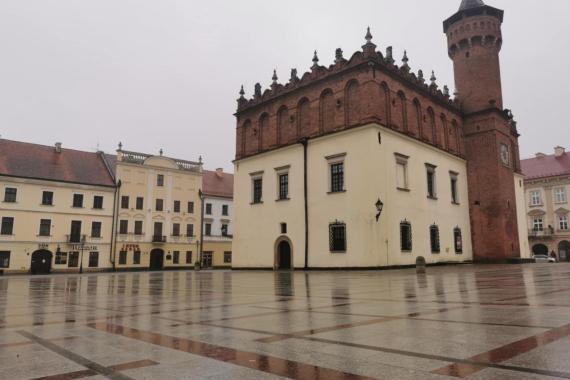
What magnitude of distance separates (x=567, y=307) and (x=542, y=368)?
410 centimetres

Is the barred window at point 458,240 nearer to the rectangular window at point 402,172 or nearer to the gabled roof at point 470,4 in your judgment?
the rectangular window at point 402,172

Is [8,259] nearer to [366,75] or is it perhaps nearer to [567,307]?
[366,75]

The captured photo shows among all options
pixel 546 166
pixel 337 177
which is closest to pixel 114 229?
pixel 337 177

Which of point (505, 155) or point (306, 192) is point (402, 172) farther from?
point (505, 155)

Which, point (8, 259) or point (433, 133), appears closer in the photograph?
point (433, 133)

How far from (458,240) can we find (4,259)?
38852mm

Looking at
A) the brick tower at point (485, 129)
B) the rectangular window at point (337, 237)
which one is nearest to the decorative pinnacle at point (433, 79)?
the brick tower at point (485, 129)

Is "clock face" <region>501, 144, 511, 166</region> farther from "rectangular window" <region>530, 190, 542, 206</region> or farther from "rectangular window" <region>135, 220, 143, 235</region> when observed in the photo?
"rectangular window" <region>135, 220, 143, 235</region>

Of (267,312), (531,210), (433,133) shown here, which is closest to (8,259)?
(433,133)

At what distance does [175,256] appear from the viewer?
49.9m

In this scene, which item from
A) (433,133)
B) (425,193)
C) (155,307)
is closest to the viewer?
(155,307)

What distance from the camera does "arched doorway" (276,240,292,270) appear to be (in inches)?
1142

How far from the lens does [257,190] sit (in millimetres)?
31812

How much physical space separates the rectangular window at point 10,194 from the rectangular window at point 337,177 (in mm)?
31442
